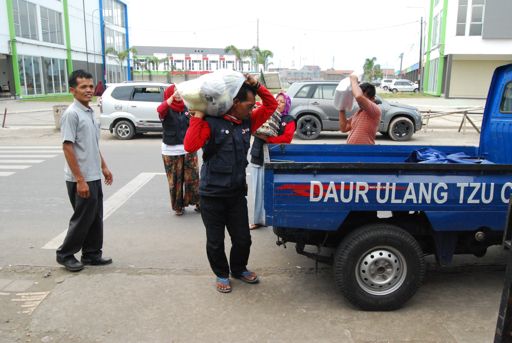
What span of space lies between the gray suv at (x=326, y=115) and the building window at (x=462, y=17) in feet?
98.1

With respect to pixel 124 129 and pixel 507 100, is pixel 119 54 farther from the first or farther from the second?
pixel 507 100

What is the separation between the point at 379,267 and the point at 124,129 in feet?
37.0

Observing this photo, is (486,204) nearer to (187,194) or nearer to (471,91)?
(187,194)

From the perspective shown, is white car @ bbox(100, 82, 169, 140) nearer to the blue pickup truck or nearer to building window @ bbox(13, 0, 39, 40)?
the blue pickup truck

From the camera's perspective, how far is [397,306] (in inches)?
136

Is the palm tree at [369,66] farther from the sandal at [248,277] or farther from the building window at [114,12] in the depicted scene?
the sandal at [248,277]

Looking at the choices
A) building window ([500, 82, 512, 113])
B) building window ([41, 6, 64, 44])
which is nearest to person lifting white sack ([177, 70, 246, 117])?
building window ([500, 82, 512, 113])

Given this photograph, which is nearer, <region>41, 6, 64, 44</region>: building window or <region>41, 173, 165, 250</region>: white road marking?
<region>41, 173, 165, 250</region>: white road marking

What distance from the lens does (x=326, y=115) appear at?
43.7ft

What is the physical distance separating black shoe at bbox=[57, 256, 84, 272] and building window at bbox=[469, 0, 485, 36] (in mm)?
41211

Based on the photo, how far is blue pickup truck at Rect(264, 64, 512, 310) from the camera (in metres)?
3.24

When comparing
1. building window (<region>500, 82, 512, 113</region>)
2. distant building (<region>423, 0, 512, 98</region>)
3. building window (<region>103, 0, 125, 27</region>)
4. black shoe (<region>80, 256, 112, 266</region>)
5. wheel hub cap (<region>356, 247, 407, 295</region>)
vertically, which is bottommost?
black shoe (<region>80, 256, 112, 266</region>)

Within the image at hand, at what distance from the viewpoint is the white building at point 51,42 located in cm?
3503

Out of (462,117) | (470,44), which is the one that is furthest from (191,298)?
(470,44)
